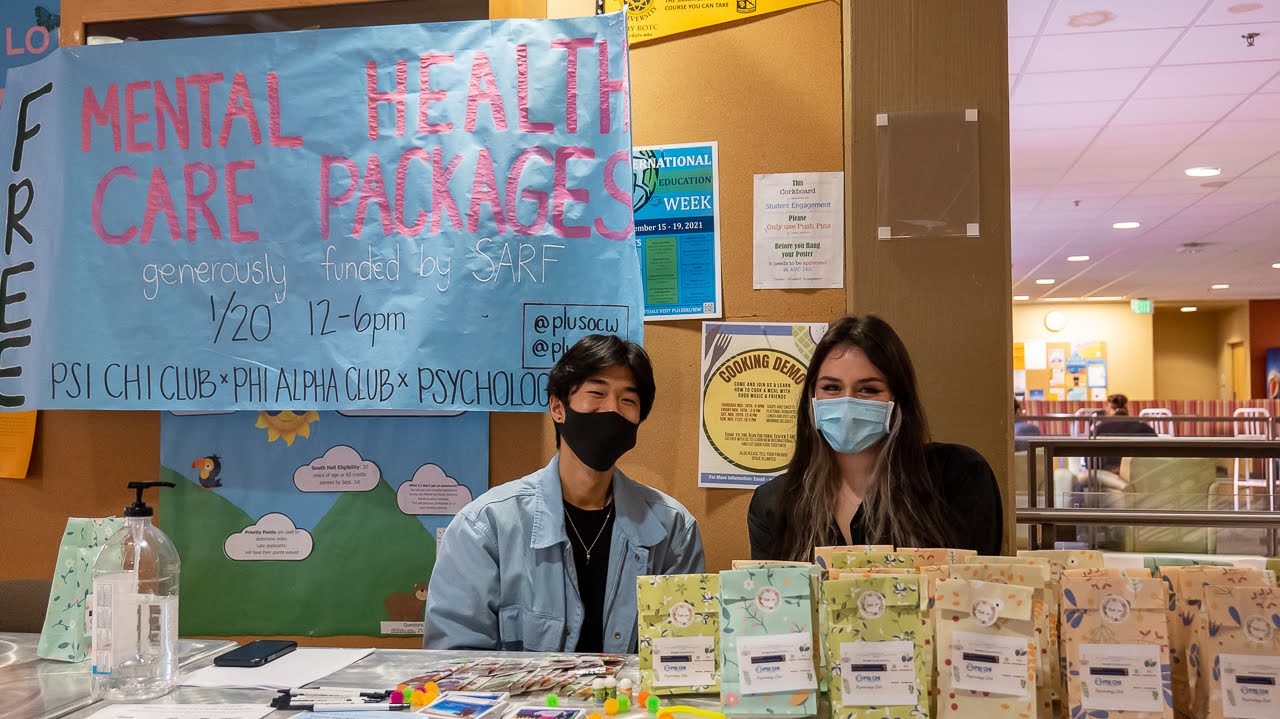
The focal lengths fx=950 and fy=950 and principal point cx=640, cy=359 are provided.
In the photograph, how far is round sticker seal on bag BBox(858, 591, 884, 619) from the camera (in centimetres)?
133

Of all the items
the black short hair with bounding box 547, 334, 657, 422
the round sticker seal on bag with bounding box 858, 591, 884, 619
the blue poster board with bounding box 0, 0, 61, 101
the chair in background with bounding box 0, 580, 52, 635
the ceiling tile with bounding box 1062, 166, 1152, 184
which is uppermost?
the ceiling tile with bounding box 1062, 166, 1152, 184

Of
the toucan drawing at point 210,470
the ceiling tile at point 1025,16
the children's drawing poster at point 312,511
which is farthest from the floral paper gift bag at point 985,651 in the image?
the ceiling tile at point 1025,16

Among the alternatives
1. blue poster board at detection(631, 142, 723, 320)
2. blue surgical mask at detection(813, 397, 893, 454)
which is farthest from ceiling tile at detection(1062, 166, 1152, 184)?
blue surgical mask at detection(813, 397, 893, 454)

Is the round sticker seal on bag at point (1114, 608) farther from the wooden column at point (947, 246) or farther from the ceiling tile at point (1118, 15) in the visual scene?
the ceiling tile at point (1118, 15)

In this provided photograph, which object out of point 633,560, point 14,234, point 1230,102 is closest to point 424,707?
point 633,560

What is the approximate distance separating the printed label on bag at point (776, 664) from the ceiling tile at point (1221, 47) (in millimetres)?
4486

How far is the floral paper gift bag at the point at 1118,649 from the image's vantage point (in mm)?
1245

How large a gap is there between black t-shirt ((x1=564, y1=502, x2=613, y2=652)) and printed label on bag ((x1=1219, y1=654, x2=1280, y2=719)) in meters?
1.26

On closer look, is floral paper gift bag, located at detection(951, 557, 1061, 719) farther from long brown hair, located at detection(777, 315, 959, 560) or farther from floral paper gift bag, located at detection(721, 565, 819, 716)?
long brown hair, located at detection(777, 315, 959, 560)

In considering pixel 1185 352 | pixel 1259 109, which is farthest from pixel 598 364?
pixel 1185 352

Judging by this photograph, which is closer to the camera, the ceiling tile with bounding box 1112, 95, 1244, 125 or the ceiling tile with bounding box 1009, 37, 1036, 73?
the ceiling tile with bounding box 1009, 37, 1036, 73

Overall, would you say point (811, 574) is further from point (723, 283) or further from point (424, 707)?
point (723, 283)

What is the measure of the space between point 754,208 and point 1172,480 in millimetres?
1767

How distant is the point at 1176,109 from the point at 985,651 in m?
5.78
